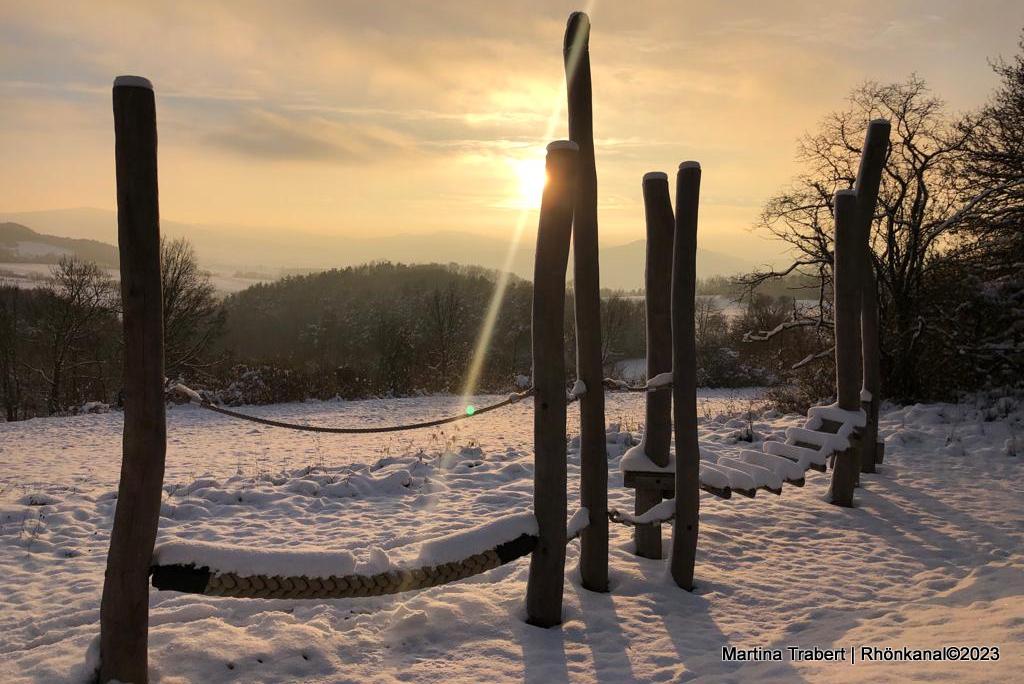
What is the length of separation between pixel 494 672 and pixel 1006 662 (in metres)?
2.47

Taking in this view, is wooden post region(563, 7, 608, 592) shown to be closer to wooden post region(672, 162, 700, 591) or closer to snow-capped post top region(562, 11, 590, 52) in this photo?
snow-capped post top region(562, 11, 590, 52)

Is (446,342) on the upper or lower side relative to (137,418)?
upper

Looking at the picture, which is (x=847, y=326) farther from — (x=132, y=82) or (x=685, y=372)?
(x=132, y=82)

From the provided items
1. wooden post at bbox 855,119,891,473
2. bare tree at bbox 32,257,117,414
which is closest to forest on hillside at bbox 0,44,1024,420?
bare tree at bbox 32,257,117,414

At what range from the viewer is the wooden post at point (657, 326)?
509cm

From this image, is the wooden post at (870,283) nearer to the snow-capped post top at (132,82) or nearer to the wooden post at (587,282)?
the wooden post at (587,282)

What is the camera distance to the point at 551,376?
4.03m

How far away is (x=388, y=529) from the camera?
6.44 meters

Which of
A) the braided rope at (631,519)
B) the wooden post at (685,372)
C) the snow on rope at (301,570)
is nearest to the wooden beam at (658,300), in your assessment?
the wooden post at (685,372)

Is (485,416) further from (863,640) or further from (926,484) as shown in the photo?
(863,640)

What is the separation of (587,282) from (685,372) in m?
0.94

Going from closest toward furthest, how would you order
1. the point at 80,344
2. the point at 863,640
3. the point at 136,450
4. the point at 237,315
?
the point at 136,450 → the point at 863,640 → the point at 80,344 → the point at 237,315

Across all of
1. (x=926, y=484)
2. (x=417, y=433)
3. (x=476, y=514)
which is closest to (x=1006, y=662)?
(x=476, y=514)

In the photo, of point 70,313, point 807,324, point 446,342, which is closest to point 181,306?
point 70,313
